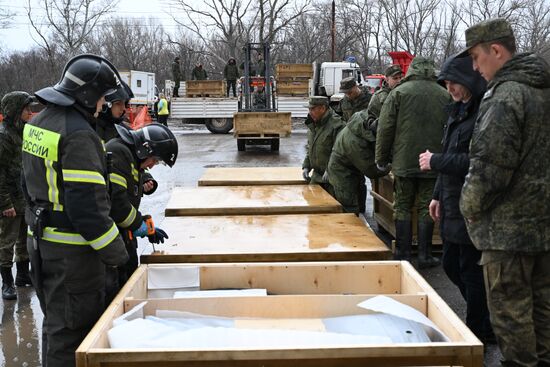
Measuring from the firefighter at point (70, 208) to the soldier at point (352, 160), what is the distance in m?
A: 3.43

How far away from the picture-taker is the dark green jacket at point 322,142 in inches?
255

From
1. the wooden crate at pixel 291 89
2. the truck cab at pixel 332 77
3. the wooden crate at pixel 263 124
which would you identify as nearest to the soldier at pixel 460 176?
the wooden crate at pixel 263 124

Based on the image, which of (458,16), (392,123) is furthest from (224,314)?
(458,16)

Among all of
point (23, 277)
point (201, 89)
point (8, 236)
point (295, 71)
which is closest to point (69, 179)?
point (8, 236)

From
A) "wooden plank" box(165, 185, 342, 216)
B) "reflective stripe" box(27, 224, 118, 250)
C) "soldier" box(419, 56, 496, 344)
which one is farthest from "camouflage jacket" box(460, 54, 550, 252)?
"wooden plank" box(165, 185, 342, 216)

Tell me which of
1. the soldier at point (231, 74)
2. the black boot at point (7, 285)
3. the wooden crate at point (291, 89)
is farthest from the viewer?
the soldier at point (231, 74)

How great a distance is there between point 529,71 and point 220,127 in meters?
21.0

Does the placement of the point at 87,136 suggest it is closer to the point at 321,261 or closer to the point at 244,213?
the point at 321,261

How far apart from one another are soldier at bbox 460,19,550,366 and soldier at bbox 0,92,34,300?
3787mm

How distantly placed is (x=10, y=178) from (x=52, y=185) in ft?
8.86

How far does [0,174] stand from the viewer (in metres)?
5.00

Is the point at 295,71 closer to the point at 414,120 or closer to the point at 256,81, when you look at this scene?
the point at 256,81

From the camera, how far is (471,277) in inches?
143

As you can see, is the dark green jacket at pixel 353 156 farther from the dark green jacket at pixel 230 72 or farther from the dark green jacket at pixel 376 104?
the dark green jacket at pixel 230 72
